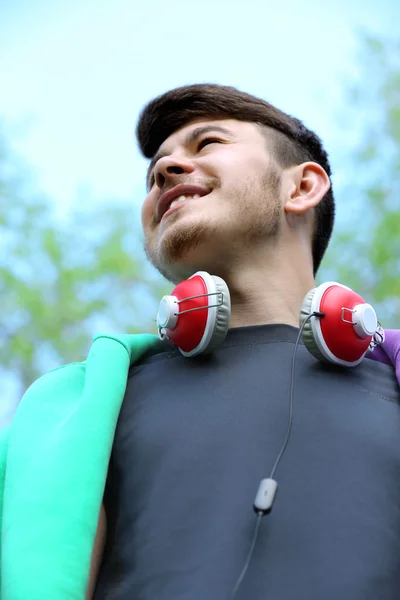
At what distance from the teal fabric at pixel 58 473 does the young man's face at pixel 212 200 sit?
0.92 ft

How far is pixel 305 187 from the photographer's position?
1.91 meters

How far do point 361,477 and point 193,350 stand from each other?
0.42 meters

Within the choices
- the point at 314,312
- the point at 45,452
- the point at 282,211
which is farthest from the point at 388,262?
the point at 45,452

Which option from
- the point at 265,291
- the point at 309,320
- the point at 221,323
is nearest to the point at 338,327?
the point at 309,320

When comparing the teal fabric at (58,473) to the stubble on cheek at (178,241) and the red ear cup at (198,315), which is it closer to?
the red ear cup at (198,315)

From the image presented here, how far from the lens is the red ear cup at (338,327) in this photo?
138cm

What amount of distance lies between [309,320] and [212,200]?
414 mm

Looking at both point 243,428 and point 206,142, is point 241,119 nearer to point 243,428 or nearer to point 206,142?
point 206,142

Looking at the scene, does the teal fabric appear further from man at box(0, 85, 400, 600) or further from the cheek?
the cheek

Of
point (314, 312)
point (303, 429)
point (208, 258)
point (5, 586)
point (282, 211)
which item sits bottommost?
point (5, 586)

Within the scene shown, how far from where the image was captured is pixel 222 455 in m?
1.22

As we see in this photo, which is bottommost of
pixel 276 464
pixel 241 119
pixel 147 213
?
pixel 276 464

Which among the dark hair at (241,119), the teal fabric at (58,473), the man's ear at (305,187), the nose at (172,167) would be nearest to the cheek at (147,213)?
the nose at (172,167)

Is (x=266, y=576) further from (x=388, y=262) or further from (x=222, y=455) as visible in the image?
(x=388, y=262)
